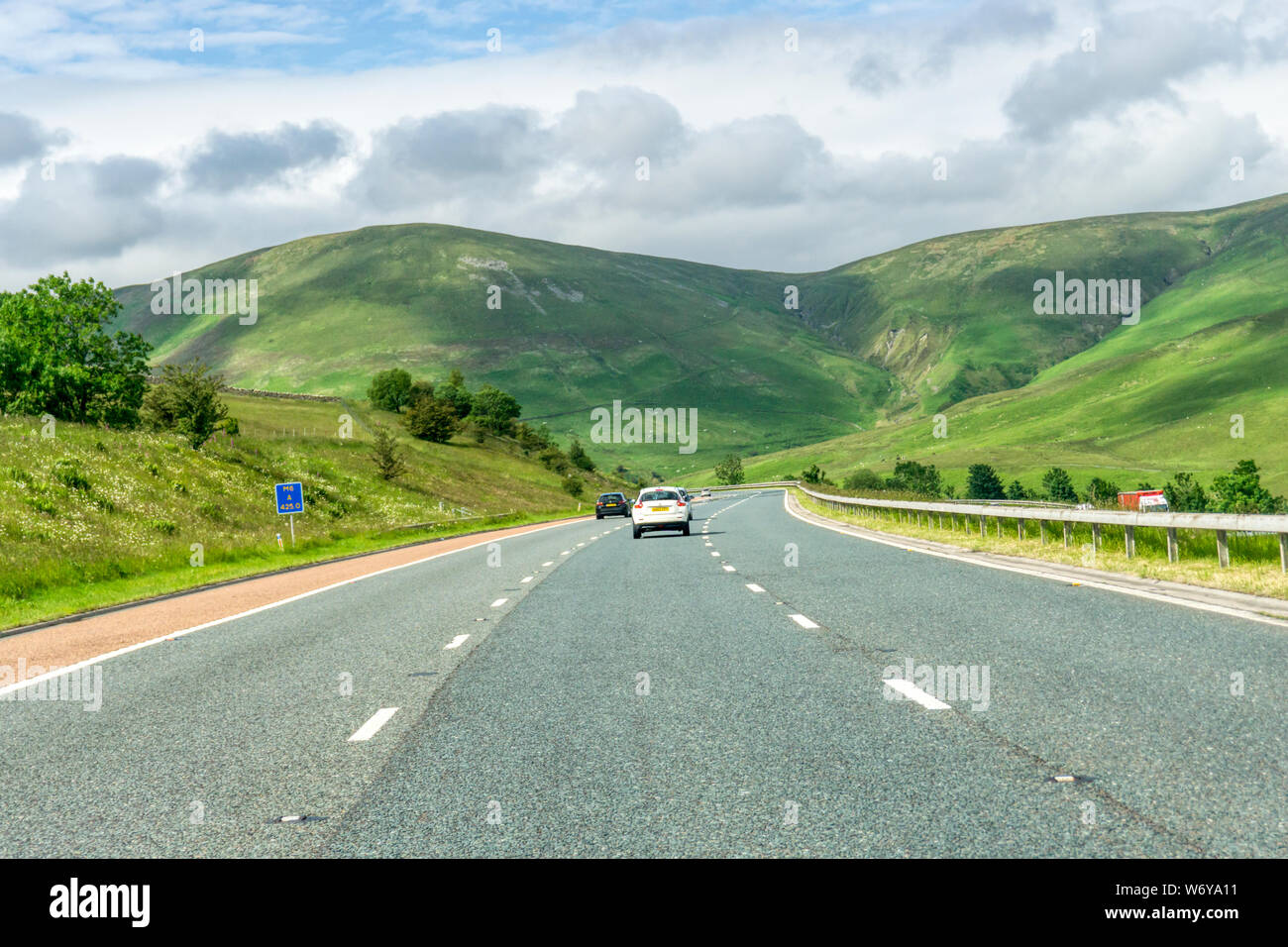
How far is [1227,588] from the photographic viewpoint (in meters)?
13.8

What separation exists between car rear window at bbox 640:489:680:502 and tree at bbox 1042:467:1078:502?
494 ft

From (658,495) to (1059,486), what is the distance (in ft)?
505

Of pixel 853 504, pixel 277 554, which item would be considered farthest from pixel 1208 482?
pixel 277 554

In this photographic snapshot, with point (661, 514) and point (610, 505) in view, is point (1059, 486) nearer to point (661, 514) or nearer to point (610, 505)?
point (610, 505)

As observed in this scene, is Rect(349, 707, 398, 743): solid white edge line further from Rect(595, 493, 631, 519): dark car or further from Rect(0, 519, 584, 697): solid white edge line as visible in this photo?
Rect(595, 493, 631, 519): dark car

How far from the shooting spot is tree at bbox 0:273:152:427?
197 feet

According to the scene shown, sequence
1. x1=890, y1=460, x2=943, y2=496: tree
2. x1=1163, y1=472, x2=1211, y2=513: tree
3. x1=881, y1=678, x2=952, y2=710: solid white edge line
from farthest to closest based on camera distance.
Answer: x1=890, y1=460, x2=943, y2=496: tree < x1=1163, y1=472, x2=1211, y2=513: tree < x1=881, y1=678, x2=952, y2=710: solid white edge line

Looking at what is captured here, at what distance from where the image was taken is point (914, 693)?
8.41m

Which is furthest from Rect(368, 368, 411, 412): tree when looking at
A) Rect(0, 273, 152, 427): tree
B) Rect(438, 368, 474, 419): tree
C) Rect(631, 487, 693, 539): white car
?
Rect(631, 487, 693, 539): white car

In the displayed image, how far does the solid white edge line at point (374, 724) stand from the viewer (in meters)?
7.53

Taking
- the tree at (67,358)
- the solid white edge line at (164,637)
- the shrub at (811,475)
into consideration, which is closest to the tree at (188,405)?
the tree at (67,358)

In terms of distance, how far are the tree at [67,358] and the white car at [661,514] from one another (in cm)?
3598
